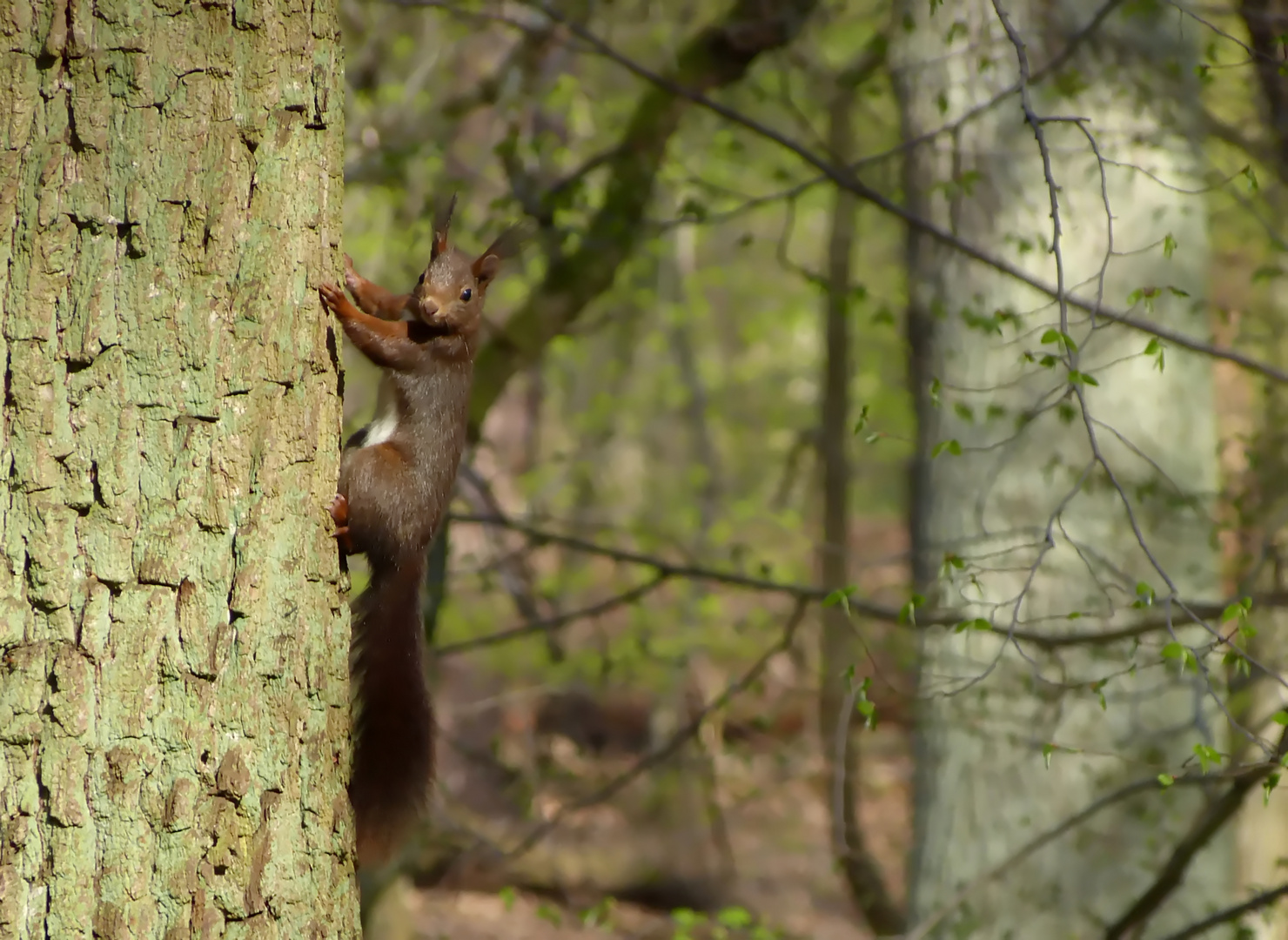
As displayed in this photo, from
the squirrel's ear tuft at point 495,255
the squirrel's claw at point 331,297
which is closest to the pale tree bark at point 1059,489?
the squirrel's ear tuft at point 495,255

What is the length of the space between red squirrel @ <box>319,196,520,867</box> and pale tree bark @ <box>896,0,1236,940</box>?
1.80 meters

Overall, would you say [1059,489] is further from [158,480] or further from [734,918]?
[158,480]

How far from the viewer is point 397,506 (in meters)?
2.27

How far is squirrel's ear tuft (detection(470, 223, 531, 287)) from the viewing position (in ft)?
9.39

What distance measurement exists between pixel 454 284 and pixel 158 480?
125 cm

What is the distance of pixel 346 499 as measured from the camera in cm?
205

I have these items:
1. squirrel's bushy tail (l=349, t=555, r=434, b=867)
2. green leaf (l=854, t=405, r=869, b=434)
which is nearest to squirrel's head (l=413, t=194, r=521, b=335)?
squirrel's bushy tail (l=349, t=555, r=434, b=867)

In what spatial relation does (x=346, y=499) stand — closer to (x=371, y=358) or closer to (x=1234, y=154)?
(x=371, y=358)

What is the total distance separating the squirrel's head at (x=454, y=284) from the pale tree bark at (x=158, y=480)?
2.79 feet

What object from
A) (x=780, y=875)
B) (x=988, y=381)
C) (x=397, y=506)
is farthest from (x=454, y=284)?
(x=780, y=875)

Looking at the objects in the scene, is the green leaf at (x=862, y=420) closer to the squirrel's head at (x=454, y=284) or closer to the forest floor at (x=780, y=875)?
the squirrel's head at (x=454, y=284)

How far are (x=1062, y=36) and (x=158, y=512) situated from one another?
3.30 meters

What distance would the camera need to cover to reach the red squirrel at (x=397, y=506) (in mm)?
2115

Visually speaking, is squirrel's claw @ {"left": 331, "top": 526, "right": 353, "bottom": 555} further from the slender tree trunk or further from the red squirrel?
the slender tree trunk
